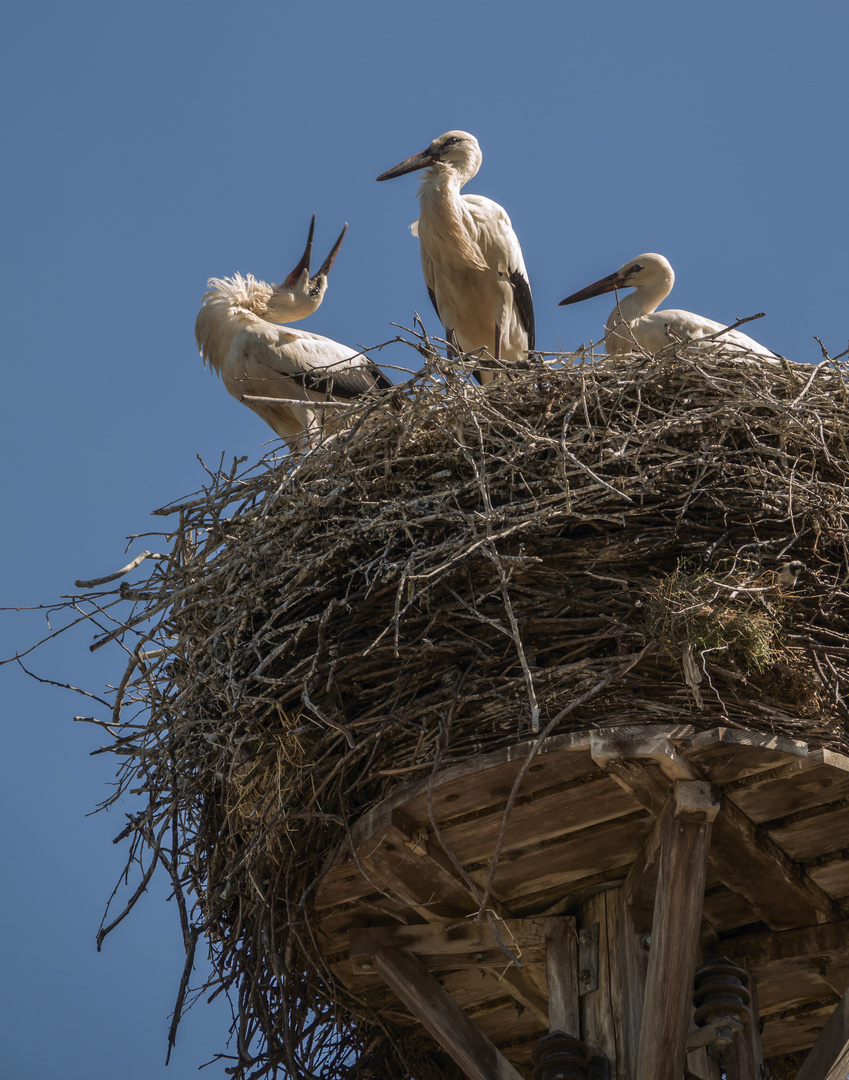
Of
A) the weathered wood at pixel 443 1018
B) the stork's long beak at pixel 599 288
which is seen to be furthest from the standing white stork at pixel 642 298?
the weathered wood at pixel 443 1018

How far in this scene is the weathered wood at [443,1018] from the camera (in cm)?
402

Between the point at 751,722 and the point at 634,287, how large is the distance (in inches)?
197

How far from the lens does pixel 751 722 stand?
3.73 metres

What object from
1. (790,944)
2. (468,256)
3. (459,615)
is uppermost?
(468,256)

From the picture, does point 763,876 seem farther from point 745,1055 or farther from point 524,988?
point 524,988

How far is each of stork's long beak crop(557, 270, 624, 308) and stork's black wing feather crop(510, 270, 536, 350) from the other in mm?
567

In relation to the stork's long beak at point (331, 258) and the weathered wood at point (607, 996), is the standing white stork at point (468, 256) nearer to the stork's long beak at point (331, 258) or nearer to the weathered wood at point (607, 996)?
the stork's long beak at point (331, 258)

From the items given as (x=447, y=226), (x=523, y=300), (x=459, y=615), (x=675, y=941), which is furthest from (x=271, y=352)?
(x=675, y=941)

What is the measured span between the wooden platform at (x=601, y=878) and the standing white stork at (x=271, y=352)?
3260 millimetres

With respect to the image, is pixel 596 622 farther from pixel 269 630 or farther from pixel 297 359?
pixel 297 359

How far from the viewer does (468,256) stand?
764 centimetres

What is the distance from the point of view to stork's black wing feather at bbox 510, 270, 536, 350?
7898mm

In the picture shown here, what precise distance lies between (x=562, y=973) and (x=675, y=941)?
2.08ft

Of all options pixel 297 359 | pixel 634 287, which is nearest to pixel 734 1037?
pixel 297 359
